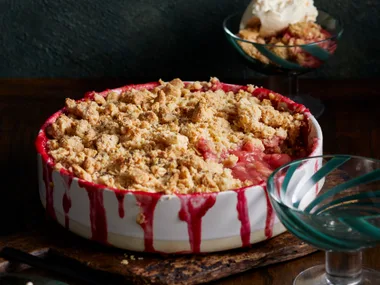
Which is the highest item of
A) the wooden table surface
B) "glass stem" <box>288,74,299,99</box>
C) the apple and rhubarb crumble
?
the apple and rhubarb crumble

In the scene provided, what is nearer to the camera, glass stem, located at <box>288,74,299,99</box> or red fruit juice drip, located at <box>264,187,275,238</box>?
red fruit juice drip, located at <box>264,187,275,238</box>

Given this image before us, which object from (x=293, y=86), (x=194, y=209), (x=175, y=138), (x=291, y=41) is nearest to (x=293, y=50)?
(x=291, y=41)

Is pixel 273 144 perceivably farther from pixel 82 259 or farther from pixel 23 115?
pixel 23 115

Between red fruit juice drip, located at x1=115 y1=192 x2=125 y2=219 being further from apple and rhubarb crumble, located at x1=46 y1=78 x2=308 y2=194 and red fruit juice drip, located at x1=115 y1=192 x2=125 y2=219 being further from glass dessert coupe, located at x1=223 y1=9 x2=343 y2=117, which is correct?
glass dessert coupe, located at x1=223 y1=9 x2=343 y2=117

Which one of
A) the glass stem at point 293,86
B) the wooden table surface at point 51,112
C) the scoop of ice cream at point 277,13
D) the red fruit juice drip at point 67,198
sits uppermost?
the scoop of ice cream at point 277,13

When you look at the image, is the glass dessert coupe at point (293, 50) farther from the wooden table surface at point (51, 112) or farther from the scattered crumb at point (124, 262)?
the scattered crumb at point (124, 262)

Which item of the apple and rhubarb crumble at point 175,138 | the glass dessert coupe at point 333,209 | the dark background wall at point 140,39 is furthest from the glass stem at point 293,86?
the glass dessert coupe at point 333,209

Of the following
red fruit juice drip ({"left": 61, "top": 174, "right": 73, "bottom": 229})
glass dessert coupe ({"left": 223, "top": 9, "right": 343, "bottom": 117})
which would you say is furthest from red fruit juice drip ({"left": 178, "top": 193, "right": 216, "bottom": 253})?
glass dessert coupe ({"left": 223, "top": 9, "right": 343, "bottom": 117})

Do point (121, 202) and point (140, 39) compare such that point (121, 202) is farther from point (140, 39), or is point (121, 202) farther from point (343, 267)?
point (140, 39)
